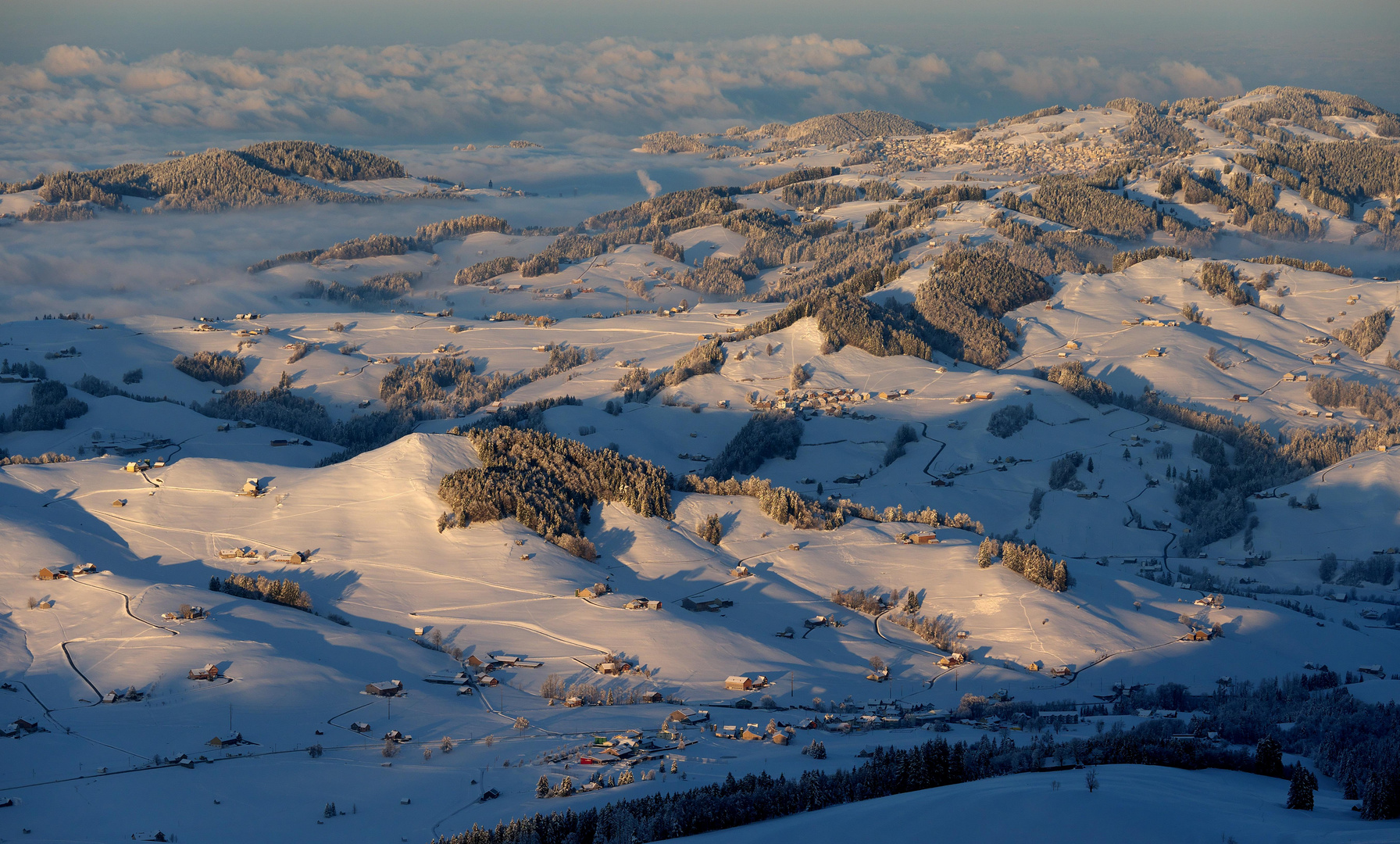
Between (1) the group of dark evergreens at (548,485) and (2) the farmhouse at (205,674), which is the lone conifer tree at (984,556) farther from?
(2) the farmhouse at (205,674)

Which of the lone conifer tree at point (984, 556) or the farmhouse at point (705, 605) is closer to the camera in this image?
the farmhouse at point (705, 605)

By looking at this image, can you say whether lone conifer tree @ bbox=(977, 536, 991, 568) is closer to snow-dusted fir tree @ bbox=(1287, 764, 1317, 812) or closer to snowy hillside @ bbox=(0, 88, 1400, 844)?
snowy hillside @ bbox=(0, 88, 1400, 844)

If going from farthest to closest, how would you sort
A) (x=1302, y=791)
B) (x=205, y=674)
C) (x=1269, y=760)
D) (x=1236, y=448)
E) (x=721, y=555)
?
(x=1236, y=448), (x=721, y=555), (x=205, y=674), (x=1269, y=760), (x=1302, y=791)

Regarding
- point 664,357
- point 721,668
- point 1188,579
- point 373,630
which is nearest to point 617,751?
point 721,668

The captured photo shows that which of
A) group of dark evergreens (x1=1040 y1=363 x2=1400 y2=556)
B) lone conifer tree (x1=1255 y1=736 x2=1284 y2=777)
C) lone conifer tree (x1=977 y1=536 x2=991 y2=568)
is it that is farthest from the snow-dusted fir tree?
group of dark evergreens (x1=1040 y1=363 x2=1400 y2=556)

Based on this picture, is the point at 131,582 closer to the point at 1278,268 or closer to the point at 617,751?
the point at 617,751

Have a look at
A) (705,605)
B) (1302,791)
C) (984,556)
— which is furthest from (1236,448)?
(1302,791)

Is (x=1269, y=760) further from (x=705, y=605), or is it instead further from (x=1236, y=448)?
(x=1236, y=448)

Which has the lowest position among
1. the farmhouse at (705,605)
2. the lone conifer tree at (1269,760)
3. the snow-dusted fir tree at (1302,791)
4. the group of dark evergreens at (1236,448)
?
the group of dark evergreens at (1236,448)

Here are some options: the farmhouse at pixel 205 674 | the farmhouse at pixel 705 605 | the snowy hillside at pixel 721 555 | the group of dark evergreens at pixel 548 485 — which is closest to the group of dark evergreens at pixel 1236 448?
the snowy hillside at pixel 721 555

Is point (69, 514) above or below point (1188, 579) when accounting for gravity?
above

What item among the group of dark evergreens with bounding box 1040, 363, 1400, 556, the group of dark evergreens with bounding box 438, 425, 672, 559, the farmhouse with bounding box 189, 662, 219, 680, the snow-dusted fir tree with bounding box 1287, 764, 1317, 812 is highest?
the snow-dusted fir tree with bounding box 1287, 764, 1317, 812
